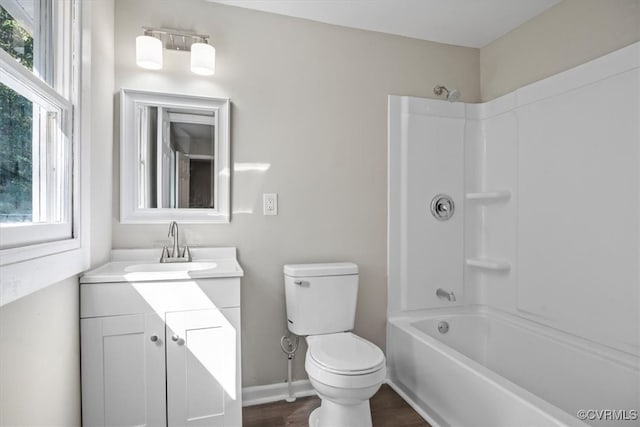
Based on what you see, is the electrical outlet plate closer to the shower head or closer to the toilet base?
the toilet base

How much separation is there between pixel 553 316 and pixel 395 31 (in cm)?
206

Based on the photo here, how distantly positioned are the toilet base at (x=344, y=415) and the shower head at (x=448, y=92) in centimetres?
196

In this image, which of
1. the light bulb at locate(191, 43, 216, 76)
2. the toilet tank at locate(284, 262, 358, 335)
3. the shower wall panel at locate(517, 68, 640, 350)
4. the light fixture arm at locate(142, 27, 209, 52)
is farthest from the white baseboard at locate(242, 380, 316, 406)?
the light fixture arm at locate(142, 27, 209, 52)

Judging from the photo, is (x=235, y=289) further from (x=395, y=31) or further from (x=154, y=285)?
(x=395, y=31)

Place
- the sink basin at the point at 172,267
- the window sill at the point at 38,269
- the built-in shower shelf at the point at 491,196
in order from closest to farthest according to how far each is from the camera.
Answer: the window sill at the point at 38,269, the sink basin at the point at 172,267, the built-in shower shelf at the point at 491,196

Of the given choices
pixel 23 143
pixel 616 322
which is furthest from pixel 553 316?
pixel 23 143

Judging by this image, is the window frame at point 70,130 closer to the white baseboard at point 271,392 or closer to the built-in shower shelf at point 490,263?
the white baseboard at point 271,392

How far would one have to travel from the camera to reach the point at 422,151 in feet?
7.91

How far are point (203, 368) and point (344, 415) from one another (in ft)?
2.29

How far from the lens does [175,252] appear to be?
1.94 metres

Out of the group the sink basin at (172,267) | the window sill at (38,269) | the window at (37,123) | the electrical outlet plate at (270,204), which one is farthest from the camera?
the electrical outlet plate at (270,204)

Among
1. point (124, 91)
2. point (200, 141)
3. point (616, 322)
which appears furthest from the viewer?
point (200, 141)

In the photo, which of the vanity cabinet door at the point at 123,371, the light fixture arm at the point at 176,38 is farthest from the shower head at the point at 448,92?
the vanity cabinet door at the point at 123,371

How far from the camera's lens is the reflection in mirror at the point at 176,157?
1959 millimetres
